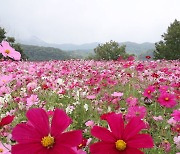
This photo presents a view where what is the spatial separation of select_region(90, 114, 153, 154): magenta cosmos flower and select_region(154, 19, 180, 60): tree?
136 ft

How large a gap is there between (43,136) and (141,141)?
0.31 m

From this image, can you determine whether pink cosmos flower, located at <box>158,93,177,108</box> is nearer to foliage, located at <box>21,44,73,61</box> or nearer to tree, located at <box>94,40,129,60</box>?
tree, located at <box>94,40,129,60</box>

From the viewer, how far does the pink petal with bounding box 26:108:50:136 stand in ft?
3.53

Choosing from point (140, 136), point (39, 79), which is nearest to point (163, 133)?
point (140, 136)

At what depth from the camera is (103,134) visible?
1.12 meters

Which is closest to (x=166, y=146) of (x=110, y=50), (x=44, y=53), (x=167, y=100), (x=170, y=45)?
(x=167, y=100)

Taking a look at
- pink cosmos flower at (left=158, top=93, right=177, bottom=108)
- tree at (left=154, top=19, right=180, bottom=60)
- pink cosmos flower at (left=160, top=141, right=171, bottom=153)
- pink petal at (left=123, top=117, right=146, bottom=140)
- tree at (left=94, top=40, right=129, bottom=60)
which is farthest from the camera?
tree at (left=94, top=40, right=129, bottom=60)

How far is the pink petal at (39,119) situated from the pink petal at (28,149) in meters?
0.05

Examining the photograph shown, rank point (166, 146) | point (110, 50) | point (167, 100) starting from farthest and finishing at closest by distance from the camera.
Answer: point (110, 50)
point (167, 100)
point (166, 146)

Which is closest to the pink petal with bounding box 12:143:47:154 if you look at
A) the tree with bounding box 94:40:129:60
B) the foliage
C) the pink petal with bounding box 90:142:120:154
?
the pink petal with bounding box 90:142:120:154

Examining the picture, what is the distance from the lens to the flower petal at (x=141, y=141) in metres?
1.09

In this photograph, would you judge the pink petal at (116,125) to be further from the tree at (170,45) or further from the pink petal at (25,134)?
the tree at (170,45)

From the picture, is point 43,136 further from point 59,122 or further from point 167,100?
point 167,100

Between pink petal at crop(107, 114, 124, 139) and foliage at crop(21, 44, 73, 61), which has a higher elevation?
pink petal at crop(107, 114, 124, 139)
